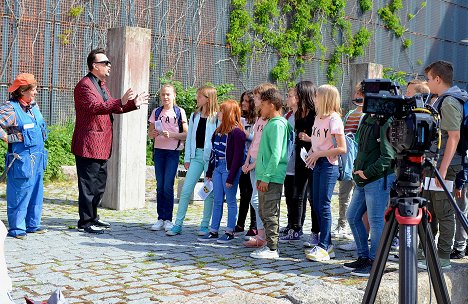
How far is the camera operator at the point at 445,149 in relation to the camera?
5.94 m

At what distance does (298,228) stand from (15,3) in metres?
7.79

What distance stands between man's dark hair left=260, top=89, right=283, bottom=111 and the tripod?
3.35m

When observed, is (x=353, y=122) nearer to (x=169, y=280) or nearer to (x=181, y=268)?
(x=181, y=268)

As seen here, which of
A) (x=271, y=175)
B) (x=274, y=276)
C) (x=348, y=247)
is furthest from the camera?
(x=348, y=247)

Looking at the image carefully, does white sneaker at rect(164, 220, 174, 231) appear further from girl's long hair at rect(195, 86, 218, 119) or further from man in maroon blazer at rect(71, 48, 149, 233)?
girl's long hair at rect(195, 86, 218, 119)

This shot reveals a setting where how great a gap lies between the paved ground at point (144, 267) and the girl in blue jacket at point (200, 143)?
1.15 feet

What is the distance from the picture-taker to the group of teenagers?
607 cm

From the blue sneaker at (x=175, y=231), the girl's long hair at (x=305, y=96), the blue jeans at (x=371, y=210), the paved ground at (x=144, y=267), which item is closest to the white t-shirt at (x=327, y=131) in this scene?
the blue jeans at (x=371, y=210)

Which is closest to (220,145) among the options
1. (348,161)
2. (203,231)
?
(203,231)

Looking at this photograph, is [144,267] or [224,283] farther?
[144,267]

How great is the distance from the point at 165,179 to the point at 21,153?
1659mm

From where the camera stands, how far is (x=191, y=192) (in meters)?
7.96

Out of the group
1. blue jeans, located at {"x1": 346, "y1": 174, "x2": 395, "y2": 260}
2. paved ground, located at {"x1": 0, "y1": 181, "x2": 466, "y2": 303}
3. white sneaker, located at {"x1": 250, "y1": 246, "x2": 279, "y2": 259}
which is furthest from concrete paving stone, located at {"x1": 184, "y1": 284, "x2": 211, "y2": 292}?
blue jeans, located at {"x1": 346, "y1": 174, "x2": 395, "y2": 260}

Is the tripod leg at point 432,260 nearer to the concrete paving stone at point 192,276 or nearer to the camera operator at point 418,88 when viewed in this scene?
the concrete paving stone at point 192,276
